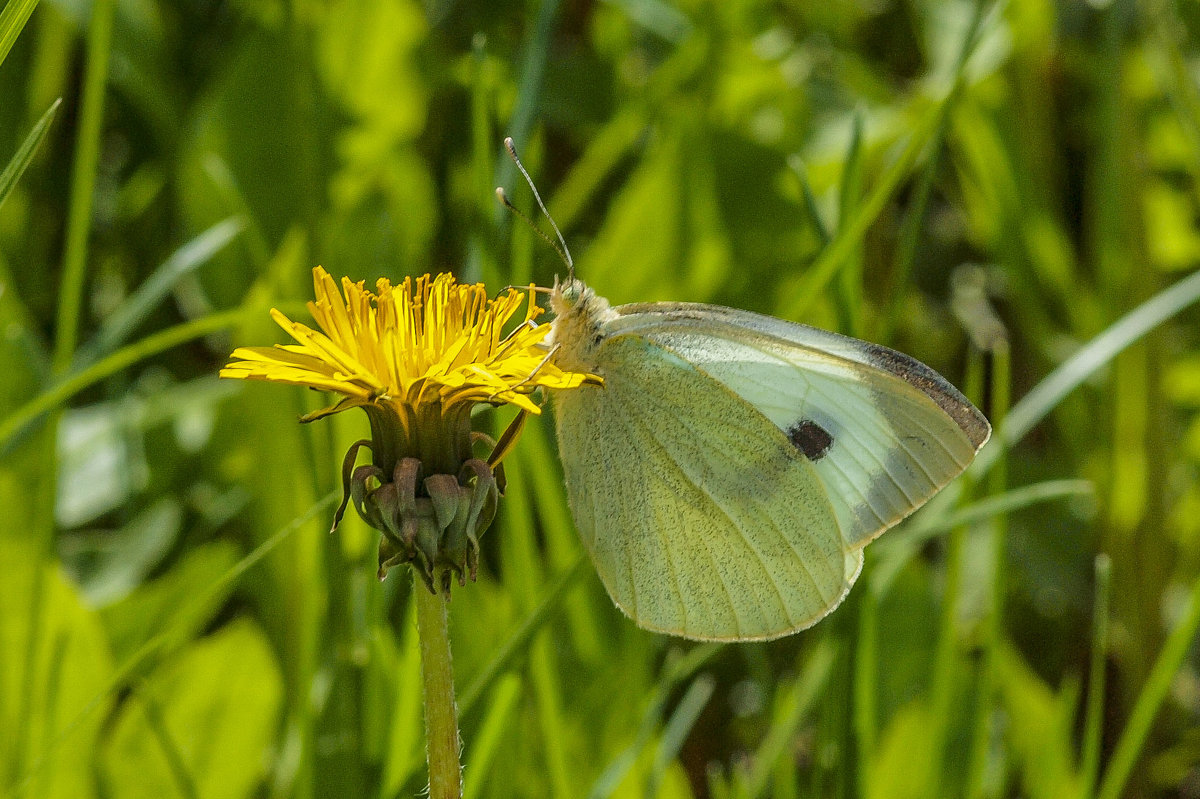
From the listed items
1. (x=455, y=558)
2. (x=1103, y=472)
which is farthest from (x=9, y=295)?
(x=1103, y=472)

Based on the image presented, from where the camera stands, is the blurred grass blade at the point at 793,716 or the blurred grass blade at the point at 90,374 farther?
the blurred grass blade at the point at 793,716

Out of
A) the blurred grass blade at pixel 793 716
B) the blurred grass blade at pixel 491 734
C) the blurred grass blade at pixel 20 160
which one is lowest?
the blurred grass blade at pixel 793 716

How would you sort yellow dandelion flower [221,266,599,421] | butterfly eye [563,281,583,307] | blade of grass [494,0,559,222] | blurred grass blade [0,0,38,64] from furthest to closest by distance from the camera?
1. blade of grass [494,0,559,222]
2. butterfly eye [563,281,583,307]
3. yellow dandelion flower [221,266,599,421]
4. blurred grass blade [0,0,38,64]

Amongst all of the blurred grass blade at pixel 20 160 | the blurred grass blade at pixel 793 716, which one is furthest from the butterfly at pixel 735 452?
the blurred grass blade at pixel 20 160

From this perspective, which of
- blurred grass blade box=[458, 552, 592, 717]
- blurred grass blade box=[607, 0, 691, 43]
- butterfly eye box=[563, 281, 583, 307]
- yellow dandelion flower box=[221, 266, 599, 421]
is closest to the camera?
yellow dandelion flower box=[221, 266, 599, 421]

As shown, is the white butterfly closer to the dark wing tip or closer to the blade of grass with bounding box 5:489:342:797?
the dark wing tip

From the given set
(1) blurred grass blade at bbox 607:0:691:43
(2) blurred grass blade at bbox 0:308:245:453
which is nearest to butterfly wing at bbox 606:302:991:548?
(2) blurred grass blade at bbox 0:308:245:453

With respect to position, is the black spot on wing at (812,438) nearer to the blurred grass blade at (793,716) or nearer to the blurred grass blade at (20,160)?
the blurred grass blade at (793,716)

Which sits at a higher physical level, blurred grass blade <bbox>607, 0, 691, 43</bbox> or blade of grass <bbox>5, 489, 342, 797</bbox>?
blurred grass blade <bbox>607, 0, 691, 43</bbox>
